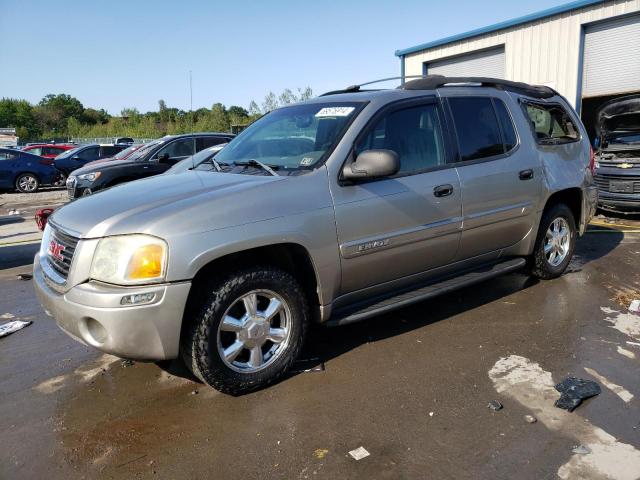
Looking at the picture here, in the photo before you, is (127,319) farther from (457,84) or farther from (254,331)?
(457,84)

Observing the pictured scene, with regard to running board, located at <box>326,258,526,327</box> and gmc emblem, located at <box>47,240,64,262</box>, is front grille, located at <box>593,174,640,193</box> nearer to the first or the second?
running board, located at <box>326,258,526,327</box>

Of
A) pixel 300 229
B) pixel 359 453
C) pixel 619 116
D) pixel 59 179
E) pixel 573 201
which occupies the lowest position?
pixel 359 453

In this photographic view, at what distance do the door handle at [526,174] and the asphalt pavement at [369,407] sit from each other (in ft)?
3.82

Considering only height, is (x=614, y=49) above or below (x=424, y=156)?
above

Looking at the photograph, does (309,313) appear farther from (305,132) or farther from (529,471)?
(529,471)

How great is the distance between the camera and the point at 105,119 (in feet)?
310

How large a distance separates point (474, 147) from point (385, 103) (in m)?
0.96

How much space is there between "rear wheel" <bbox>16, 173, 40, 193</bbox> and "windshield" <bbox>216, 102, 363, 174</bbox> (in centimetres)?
1557

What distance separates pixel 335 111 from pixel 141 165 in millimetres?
6496

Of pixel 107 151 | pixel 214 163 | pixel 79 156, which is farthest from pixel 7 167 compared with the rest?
pixel 214 163

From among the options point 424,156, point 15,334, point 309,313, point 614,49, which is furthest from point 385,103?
point 614,49

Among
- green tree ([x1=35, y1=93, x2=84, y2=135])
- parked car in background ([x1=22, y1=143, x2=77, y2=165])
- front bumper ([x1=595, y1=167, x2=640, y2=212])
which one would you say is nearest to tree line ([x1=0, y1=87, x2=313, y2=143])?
green tree ([x1=35, y1=93, x2=84, y2=135])

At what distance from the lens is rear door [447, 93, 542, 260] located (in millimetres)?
4203

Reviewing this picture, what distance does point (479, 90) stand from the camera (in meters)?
4.59
